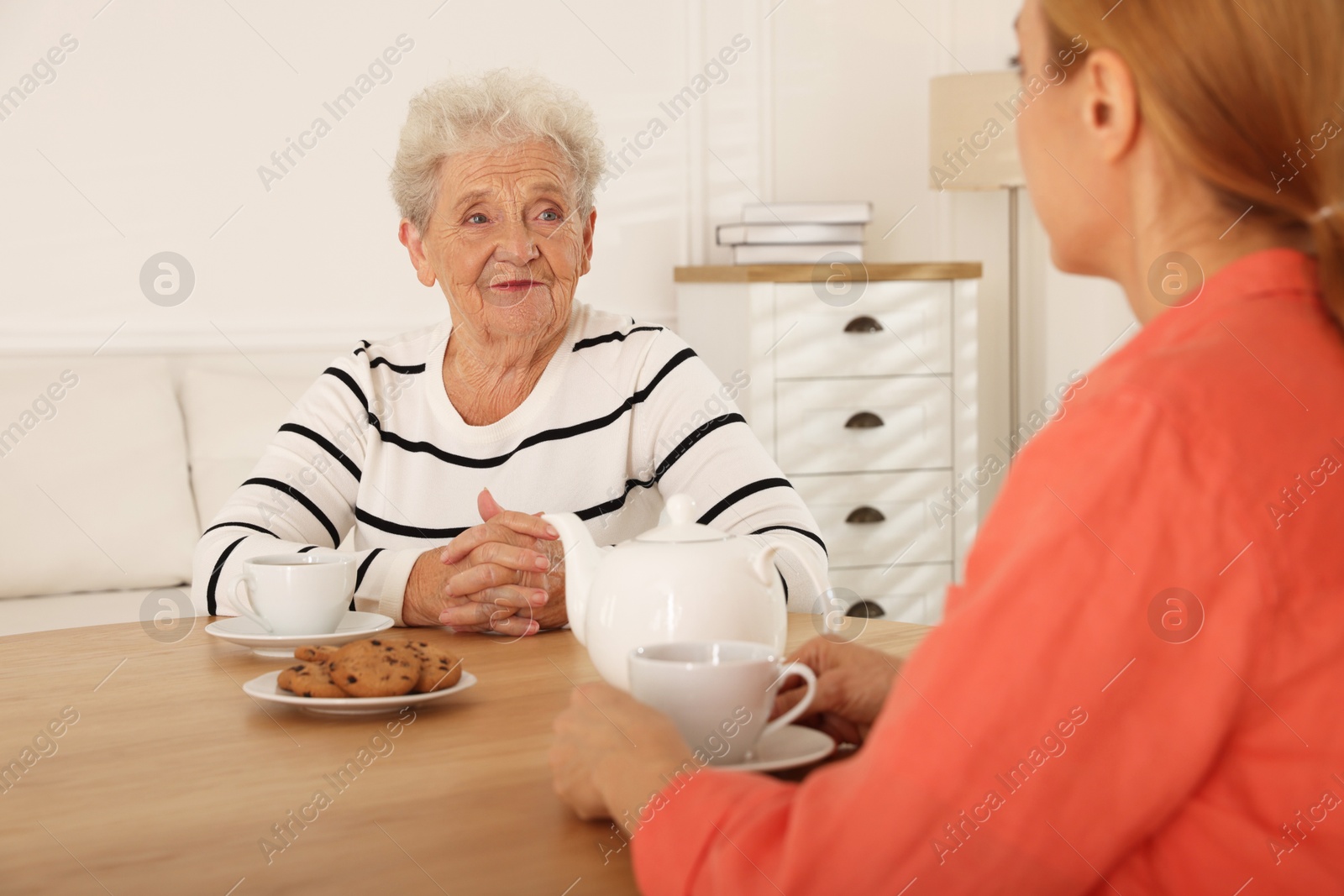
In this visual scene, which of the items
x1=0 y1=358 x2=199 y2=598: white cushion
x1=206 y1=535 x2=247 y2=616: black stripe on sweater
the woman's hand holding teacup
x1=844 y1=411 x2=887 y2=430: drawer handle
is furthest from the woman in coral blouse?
x1=844 y1=411 x2=887 y2=430: drawer handle

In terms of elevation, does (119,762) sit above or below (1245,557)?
below

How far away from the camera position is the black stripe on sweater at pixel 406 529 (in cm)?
174

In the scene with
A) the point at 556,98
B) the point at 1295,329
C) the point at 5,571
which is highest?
the point at 556,98

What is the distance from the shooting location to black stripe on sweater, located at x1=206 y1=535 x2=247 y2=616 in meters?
1.49

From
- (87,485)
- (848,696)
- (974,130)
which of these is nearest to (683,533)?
(848,696)

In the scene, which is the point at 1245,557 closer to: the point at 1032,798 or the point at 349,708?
the point at 1032,798

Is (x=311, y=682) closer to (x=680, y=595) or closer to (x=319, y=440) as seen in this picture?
(x=680, y=595)

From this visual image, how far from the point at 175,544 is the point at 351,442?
1139 millimetres

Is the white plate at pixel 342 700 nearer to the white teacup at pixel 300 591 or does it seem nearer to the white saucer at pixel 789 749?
the white teacup at pixel 300 591

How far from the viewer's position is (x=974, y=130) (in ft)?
11.3

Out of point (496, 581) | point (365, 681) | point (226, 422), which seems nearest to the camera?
point (365, 681)

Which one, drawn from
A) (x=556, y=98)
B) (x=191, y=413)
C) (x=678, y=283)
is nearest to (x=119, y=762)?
(x=556, y=98)

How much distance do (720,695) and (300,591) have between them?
601 millimetres

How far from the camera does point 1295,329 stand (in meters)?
0.59
